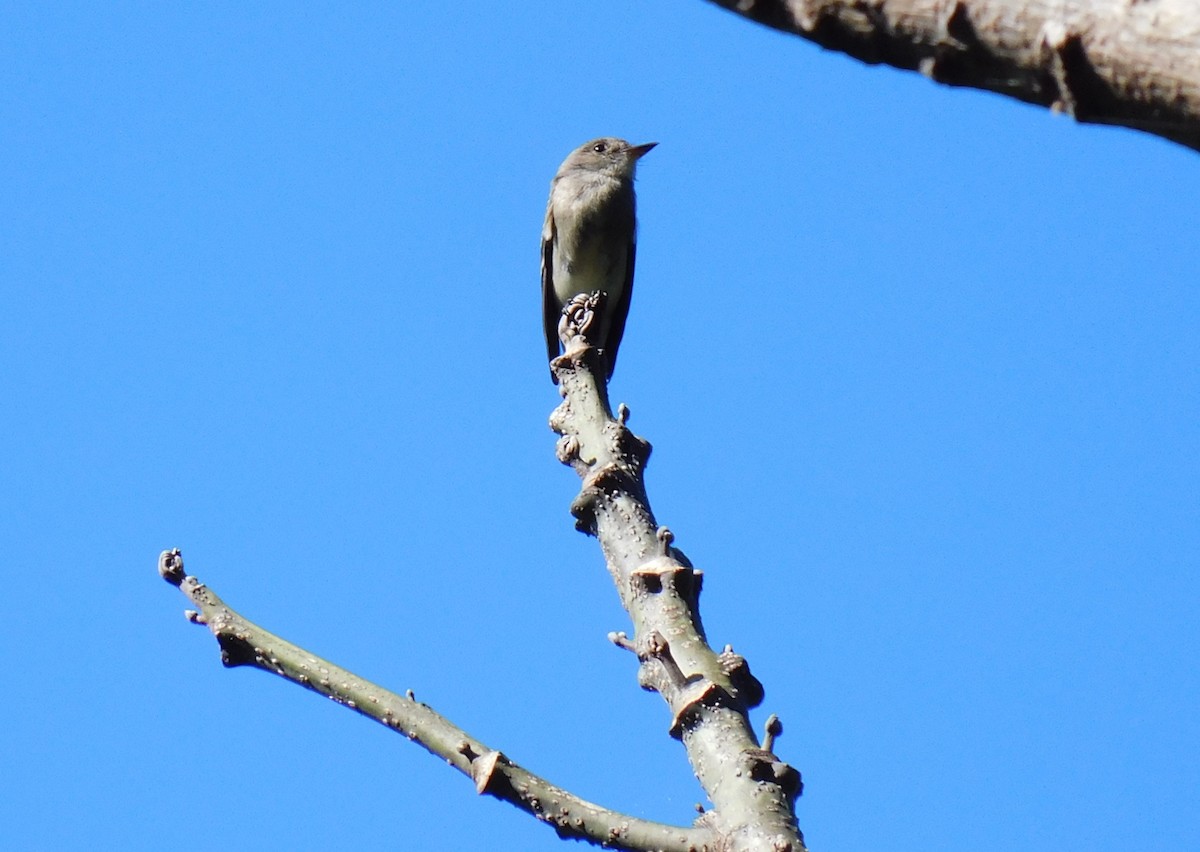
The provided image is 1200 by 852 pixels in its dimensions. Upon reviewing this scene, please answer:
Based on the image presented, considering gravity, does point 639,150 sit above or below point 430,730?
above

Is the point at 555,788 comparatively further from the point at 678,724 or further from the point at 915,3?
the point at 915,3

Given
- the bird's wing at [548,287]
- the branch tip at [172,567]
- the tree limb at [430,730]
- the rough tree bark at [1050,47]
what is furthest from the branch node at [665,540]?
the bird's wing at [548,287]

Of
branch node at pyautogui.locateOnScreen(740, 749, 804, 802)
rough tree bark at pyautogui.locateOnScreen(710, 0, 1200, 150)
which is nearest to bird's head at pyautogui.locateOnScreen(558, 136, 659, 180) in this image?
branch node at pyautogui.locateOnScreen(740, 749, 804, 802)

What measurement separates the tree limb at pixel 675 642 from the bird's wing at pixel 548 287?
6701 millimetres

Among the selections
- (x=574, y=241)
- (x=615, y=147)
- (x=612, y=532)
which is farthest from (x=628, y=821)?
(x=615, y=147)

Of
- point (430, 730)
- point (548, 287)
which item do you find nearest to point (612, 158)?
point (548, 287)

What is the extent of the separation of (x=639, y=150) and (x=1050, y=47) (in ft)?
31.3

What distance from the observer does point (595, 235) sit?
33.5ft

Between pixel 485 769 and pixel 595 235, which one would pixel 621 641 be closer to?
pixel 485 769

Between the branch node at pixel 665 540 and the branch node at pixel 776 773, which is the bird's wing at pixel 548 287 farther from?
the branch node at pixel 776 773

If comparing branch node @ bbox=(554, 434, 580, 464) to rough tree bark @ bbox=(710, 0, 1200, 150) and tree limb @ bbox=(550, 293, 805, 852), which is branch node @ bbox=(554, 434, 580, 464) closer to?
tree limb @ bbox=(550, 293, 805, 852)

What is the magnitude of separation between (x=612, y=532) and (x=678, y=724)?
0.61 metres

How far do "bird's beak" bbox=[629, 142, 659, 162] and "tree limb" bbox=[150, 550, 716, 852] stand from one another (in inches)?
320

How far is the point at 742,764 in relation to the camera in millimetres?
2658
